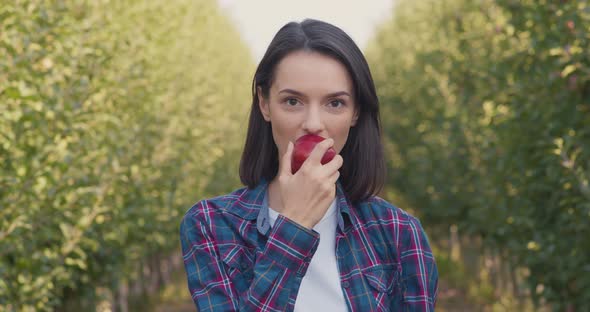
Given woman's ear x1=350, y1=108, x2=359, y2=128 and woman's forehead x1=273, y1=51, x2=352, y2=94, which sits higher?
woman's forehead x1=273, y1=51, x2=352, y2=94

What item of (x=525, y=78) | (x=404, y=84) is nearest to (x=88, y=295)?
(x=525, y=78)

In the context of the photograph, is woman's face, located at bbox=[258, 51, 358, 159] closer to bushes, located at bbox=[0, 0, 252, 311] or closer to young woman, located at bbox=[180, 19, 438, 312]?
young woman, located at bbox=[180, 19, 438, 312]

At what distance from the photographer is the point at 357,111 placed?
2184 mm

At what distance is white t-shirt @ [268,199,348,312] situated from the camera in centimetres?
199

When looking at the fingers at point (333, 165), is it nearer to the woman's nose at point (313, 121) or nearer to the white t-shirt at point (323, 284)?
the woman's nose at point (313, 121)

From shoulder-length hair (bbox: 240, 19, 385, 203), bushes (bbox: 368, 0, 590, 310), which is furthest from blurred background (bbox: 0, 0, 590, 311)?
shoulder-length hair (bbox: 240, 19, 385, 203)

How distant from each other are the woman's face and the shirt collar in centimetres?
18

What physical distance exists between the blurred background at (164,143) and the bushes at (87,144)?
0.02 m

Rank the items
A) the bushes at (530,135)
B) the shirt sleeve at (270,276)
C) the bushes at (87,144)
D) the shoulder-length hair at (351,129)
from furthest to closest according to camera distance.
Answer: the bushes at (530,135) → the bushes at (87,144) → the shoulder-length hair at (351,129) → the shirt sleeve at (270,276)

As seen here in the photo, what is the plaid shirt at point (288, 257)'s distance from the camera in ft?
6.17

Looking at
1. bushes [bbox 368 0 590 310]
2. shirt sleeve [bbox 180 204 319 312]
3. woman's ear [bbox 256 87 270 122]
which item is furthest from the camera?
bushes [bbox 368 0 590 310]

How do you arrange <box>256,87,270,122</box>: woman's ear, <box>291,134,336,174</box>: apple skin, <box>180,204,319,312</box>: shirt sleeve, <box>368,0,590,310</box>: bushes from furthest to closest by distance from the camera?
<box>368,0,590,310</box>: bushes < <box>256,87,270,122</box>: woman's ear < <box>291,134,336,174</box>: apple skin < <box>180,204,319,312</box>: shirt sleeve

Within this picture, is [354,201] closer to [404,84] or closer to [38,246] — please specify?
[38,246]

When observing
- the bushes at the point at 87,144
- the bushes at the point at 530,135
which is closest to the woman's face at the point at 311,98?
the bushes at the point at 87,144
